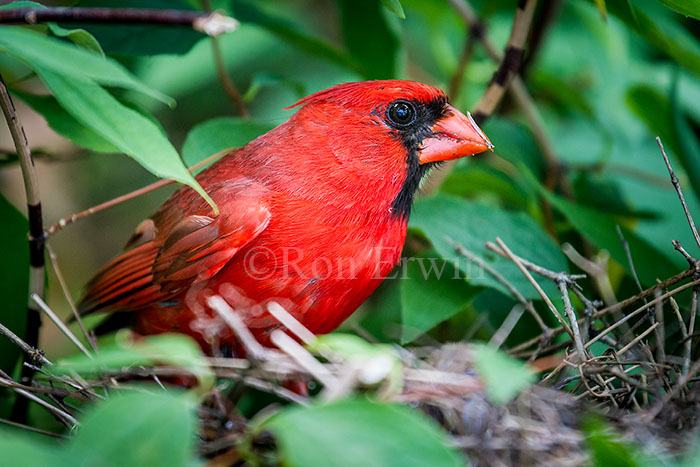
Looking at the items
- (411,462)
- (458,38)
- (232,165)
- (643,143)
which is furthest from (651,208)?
(411,462)

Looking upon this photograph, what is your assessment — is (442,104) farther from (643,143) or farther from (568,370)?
(643,143)

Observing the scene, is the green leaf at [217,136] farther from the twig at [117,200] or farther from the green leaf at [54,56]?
the green leaf at [54,56]

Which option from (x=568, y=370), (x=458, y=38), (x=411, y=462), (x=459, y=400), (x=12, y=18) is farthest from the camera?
(x=458, y=38)

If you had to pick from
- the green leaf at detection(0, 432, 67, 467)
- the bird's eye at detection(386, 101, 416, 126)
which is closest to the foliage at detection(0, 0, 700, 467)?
the green leaf at detection(0, 432, 67, 467)

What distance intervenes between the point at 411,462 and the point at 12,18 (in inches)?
41.9

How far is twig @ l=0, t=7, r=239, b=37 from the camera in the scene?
1.12 metres

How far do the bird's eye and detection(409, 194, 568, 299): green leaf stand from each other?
0.28 m

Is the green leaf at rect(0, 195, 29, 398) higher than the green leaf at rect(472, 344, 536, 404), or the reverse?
the green leaf at rect(472, 344, 536, 404)

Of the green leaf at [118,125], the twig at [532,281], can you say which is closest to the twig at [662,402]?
the twig at [532,281]

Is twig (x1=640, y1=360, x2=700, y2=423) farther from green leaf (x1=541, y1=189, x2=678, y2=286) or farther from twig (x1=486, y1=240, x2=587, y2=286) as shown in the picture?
green leaf (x1=541, y1=189, x2=678, y2=286)

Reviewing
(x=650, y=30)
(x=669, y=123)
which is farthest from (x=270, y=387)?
(x=669, y=123)

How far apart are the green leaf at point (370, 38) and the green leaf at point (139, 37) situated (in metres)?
0.75

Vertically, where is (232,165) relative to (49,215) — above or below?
above

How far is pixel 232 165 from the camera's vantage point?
2.26 meters
